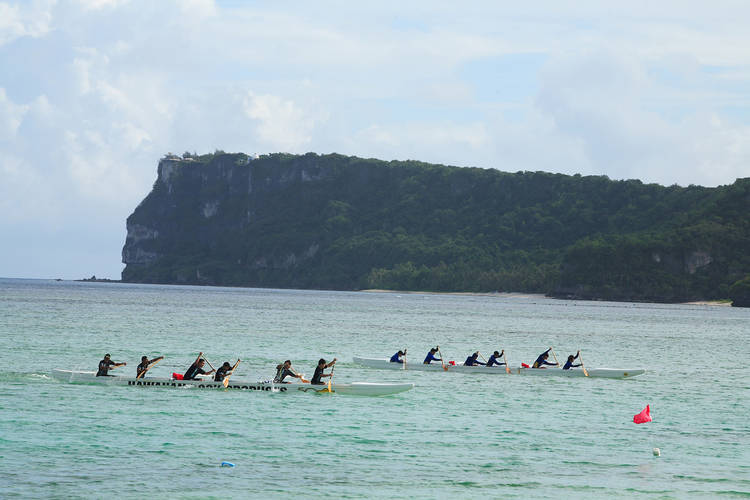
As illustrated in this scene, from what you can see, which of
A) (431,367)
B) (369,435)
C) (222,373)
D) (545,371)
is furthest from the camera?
(431,367)

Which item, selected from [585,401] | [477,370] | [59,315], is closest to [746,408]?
[585,401]

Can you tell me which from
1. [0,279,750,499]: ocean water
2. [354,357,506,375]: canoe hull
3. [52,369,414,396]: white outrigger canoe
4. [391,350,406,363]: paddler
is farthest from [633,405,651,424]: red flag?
[391,350,406,363]: paddler

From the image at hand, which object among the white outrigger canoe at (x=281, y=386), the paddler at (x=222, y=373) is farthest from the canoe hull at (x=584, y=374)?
the paddler at (x=222, y=373)

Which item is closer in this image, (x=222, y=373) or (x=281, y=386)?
(x=281, y=386)

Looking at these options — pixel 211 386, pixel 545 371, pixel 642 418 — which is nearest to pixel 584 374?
pixel 545 371

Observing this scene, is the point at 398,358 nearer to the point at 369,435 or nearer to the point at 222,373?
the point at 222,373

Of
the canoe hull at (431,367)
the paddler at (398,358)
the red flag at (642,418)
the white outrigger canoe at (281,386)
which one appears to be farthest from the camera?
the paddler at (398,358)

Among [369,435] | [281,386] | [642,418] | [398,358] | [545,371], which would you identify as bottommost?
[369,435]

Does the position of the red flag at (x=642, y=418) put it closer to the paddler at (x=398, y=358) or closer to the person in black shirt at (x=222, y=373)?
the person in black shirt at (x=222, y=373)

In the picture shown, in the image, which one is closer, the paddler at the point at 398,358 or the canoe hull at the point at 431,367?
the canoe hull at the point at 431,367

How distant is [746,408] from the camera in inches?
1507

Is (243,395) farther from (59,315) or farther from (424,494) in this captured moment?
(59,315)

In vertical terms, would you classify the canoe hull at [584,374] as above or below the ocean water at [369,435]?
above

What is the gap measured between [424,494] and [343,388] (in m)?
15.7
